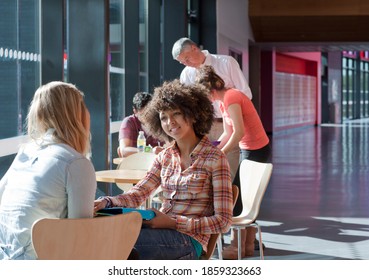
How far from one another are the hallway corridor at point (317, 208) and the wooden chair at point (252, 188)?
100 cm

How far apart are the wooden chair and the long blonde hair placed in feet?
6.74

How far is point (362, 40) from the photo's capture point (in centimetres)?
2025

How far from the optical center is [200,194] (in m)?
3.35

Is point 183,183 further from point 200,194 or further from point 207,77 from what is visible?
point 207,77

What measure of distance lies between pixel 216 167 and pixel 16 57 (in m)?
2.76

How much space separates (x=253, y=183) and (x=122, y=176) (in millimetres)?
→ 871

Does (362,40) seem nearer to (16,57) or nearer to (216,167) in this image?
(16,57)

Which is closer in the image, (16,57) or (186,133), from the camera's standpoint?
(186,133)

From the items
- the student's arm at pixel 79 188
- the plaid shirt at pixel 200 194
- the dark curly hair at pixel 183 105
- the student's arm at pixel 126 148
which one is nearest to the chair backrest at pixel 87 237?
the student's arm at pixel 79 188

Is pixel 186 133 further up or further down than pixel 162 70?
further down

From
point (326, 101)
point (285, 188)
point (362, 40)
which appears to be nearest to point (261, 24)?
point (362, 40)

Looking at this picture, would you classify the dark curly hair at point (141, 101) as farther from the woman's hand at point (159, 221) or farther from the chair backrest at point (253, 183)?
the woman's hand at point (159, 221)

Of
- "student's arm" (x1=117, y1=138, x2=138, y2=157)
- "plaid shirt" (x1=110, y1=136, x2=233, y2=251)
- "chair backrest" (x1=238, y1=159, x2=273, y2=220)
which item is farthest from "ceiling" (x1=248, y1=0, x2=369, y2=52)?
"plaid shirt" (x1=110, y1=136, x2=233, y2=251)
